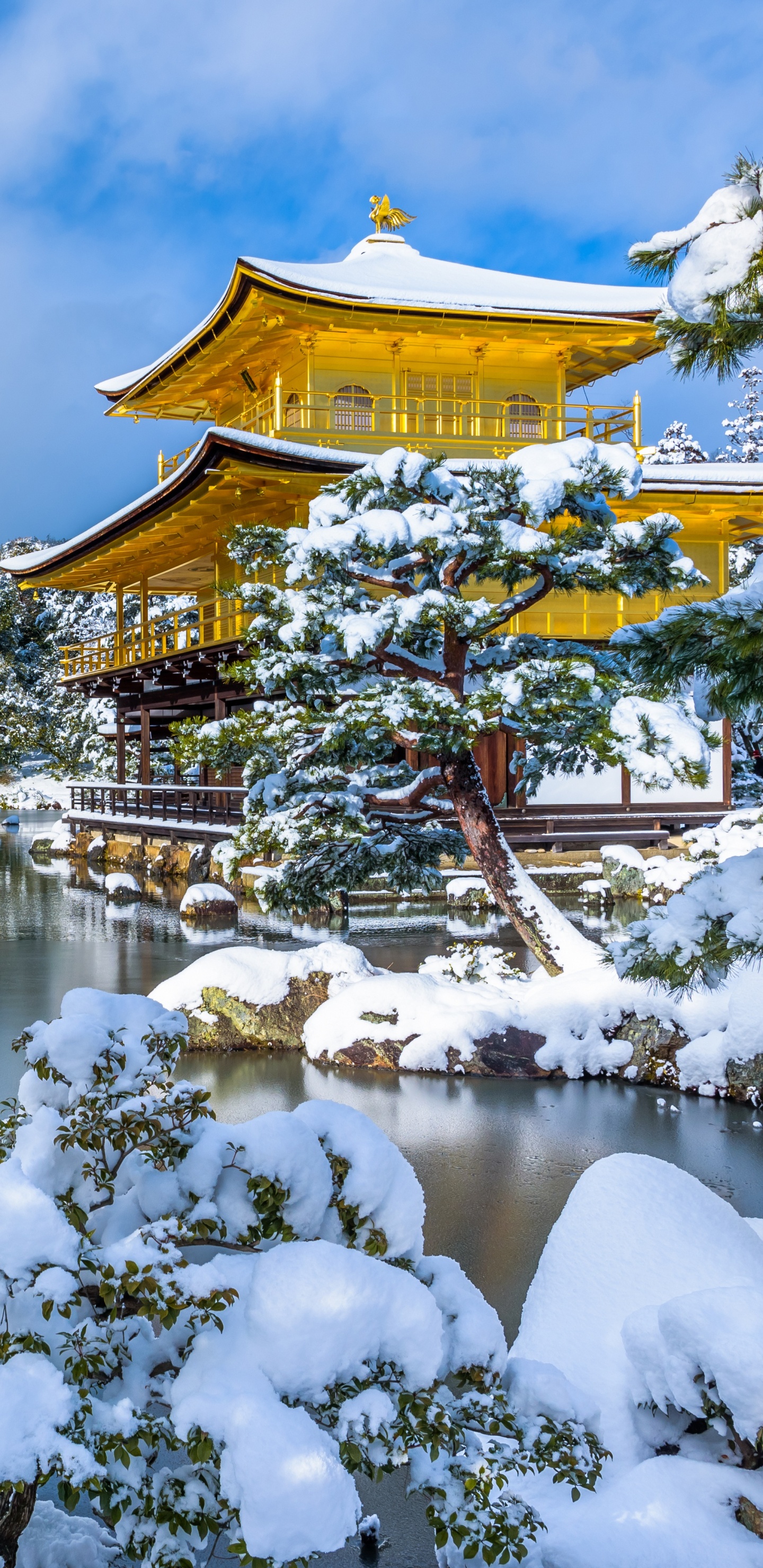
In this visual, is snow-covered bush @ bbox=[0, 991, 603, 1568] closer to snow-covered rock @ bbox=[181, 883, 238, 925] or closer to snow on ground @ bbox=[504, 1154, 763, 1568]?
snow on ground @ bbox=[504, 1154, 763, 1568]

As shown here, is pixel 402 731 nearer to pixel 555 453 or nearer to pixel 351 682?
pixel 351 682

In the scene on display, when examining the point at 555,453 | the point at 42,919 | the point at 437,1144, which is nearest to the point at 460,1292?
the point at 437,1144

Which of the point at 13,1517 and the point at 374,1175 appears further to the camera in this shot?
the point at 374,1175

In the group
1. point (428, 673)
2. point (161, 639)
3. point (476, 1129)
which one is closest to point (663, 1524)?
point (476, 1129)

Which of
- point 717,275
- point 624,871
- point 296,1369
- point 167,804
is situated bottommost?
point 624,871

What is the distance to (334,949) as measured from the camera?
10016mm

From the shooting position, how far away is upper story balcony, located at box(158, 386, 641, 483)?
22.0m

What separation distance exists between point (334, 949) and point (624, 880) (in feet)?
30.8

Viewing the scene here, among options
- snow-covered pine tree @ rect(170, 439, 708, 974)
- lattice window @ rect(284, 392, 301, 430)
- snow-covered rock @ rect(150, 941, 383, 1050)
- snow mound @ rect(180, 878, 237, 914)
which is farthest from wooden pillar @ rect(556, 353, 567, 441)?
snow-covered rock @ rect(150, 941, 383, 1050)

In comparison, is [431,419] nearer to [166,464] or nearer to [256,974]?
[166,464]

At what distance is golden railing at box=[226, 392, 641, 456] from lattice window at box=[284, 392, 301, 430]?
0.6 inches

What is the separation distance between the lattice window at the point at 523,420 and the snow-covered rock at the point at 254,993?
1638 cm

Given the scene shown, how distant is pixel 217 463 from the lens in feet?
62.2

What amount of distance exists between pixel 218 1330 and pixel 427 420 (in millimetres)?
22565
